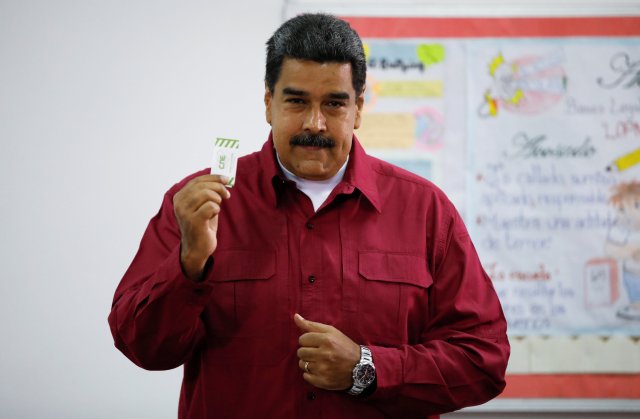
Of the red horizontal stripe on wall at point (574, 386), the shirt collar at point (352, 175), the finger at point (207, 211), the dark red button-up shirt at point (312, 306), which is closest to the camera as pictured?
the finger at point (207, 211)

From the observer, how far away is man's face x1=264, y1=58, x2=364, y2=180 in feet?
4.55

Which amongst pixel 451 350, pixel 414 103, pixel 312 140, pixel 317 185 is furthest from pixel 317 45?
pixel 414 103

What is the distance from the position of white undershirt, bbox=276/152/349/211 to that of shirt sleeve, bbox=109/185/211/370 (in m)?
0.32

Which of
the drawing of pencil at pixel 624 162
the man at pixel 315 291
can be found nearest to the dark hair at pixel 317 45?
the man at pixel 315 291

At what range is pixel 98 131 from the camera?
2.34 m

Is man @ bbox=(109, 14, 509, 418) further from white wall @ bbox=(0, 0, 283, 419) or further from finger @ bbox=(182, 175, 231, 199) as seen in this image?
white wall @ bbox=(0, 0, 283, 419)

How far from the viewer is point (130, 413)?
227 cm

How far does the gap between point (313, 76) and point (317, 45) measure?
0.19 ft

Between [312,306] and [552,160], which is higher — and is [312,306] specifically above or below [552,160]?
below

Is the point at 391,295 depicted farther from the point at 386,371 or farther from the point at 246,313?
the point at 246,313

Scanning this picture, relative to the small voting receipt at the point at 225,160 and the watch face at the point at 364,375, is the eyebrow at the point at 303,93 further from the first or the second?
the watch face at the point at 364,375

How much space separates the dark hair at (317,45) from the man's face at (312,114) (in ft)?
0.05

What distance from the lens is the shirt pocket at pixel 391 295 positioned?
4.54 feet

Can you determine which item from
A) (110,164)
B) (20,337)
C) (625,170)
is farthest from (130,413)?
(625,170)
